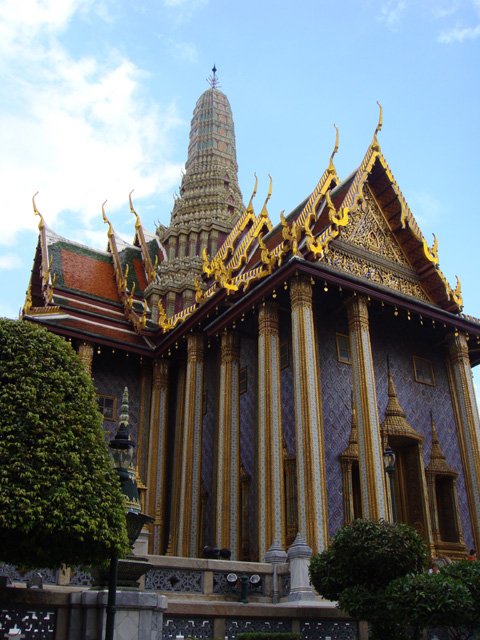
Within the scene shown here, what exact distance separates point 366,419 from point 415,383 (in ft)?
11.2


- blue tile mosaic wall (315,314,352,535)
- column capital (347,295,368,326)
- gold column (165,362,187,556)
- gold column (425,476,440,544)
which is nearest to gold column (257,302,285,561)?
blue tile mosaic wall (315,314,352,535)

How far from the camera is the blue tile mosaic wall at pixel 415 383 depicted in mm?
14336

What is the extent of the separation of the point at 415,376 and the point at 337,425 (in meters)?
2.93

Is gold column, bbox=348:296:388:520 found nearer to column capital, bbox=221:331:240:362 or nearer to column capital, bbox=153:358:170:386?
column capital, bbox=221:331:240:362

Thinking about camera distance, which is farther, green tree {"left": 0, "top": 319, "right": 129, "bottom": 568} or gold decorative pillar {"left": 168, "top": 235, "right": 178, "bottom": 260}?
gold decorative pillar {"left": 168, "top": 235, "right": 178, "bottom": 260}

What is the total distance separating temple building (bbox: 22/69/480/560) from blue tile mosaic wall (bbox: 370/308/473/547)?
39mm

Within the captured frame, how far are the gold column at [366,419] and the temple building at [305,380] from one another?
0.03 meters

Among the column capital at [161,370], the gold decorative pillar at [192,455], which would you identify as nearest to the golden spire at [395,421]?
the gold decorative pillar at [192,455]

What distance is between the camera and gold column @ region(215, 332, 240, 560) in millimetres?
13031

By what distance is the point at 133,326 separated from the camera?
1834cm

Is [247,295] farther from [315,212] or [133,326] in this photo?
[133,326]

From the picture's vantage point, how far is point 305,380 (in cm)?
1185

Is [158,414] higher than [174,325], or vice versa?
[174,325]

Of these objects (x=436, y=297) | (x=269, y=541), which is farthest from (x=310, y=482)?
(x=436, y=297)
